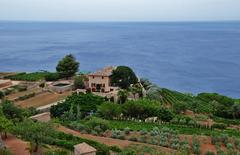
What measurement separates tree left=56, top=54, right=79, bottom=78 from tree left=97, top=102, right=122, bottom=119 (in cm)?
2003

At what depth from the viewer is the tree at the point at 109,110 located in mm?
36938

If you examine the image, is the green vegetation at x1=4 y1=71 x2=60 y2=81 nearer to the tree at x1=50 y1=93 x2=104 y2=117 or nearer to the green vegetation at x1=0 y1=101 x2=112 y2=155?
the tree at x1=50 y1=93 x2=104 y2=117

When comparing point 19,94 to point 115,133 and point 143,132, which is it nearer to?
point 115,133

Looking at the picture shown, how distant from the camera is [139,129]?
32375 millimetres

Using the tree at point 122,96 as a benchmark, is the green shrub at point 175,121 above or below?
below

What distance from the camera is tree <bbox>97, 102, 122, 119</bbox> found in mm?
36938

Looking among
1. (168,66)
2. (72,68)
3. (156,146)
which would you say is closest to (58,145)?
(156,146)

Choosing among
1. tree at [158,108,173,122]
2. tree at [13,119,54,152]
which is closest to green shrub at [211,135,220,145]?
tree at [158,108,173,122]

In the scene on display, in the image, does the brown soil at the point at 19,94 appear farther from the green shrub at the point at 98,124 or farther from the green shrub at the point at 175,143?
the green shrub at the point at 175,143

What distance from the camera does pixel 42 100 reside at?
152ft

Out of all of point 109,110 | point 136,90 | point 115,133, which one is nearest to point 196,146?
point 115,133

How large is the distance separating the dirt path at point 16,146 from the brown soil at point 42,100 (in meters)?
16.4

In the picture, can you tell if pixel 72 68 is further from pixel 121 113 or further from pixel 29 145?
pixel 29 145

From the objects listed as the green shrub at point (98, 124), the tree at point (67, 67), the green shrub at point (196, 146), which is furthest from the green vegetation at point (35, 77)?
the green shrub at point (196, 146)
